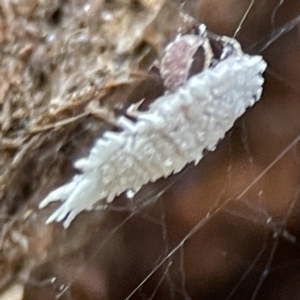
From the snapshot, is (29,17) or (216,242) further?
(216,242)

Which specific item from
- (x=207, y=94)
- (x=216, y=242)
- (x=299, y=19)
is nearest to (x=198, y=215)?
(x=216, y=242)

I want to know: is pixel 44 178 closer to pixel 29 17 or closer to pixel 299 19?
pixel 29 17

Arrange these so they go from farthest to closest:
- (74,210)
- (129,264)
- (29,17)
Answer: (129,264)
(74,210)
(29,17)

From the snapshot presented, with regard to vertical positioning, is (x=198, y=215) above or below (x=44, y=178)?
below

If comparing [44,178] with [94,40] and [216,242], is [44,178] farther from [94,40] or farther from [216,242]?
[216,242]

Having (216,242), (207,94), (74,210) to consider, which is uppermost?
(207,94)

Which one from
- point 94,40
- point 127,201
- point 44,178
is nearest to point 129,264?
point 127,201

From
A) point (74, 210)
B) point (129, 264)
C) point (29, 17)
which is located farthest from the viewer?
point (129, 264)
